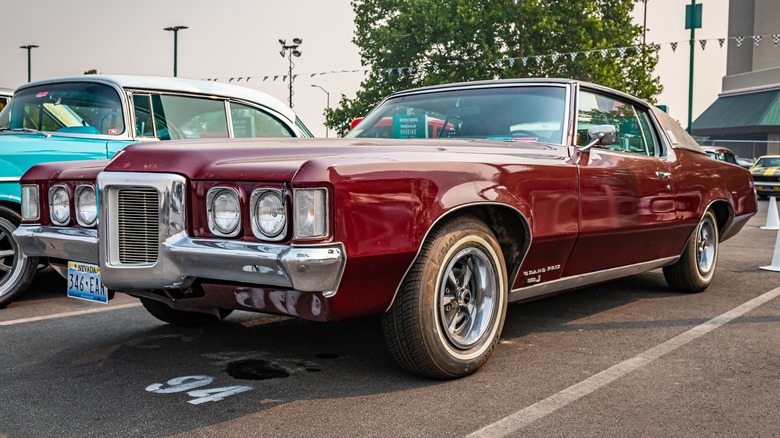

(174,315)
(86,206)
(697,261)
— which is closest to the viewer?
(86,206)

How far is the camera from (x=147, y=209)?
12.1 ft

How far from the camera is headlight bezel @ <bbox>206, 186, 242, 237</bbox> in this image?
3.46 m

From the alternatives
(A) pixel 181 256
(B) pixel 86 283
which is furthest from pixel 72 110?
(A) pixel 181 256

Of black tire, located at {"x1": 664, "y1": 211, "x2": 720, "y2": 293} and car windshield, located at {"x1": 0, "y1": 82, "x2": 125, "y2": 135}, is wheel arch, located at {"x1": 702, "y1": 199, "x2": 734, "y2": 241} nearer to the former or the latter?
black tire, located at {"x1": 664, "y1": 211, "x2": 720, "y2": 293}

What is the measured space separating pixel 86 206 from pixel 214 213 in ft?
3.39

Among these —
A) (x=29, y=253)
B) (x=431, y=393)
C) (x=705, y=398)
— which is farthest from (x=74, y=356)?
(x=705, y=398)

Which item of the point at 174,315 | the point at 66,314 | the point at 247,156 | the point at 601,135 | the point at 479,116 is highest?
the point at 479,116

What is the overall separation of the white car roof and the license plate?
10.6 ft

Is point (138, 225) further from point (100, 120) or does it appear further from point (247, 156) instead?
point (100, 120)

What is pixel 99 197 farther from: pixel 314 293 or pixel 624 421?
pixel 624 421

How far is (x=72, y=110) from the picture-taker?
698cm

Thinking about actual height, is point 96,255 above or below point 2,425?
above

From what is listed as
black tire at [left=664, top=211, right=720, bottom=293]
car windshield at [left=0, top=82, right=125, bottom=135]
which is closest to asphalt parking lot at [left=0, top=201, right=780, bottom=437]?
black tire at [left=664, top=211, right=720, bottom=293]

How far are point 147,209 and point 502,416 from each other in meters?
1.82
